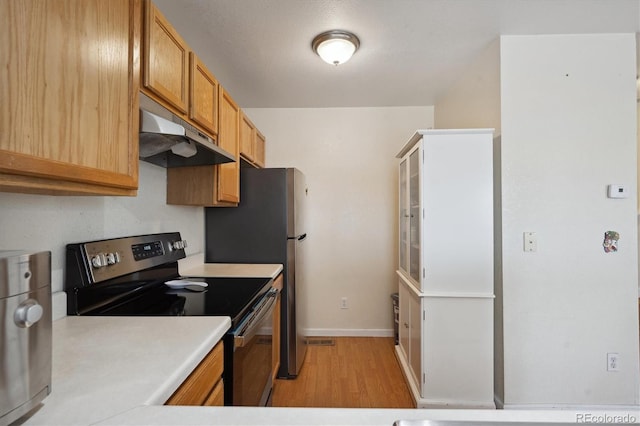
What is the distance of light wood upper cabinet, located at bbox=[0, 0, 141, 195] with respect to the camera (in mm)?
656

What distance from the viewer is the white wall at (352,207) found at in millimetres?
3156

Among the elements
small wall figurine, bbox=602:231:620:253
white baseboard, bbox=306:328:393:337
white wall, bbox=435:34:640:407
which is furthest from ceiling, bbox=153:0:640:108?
white baseboard, bbox=306:328:393:337

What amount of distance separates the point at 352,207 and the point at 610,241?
6.54ft

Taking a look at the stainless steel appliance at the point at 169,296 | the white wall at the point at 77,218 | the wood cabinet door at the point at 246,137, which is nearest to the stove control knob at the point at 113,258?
the stainless steel appliance at the point at 169,296

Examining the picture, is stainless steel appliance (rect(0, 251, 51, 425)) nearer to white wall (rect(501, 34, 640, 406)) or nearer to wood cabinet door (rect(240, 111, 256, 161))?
wood cabinet door (rect(240, 111, 256, 161))

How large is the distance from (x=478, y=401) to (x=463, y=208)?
48.0 inches

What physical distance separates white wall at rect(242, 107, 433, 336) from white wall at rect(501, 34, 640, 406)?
1.30m

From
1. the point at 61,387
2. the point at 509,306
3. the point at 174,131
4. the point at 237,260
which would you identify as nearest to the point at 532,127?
the point at 509,306

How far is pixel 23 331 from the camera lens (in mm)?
523

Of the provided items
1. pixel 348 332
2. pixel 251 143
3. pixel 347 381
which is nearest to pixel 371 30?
pixel 251 143

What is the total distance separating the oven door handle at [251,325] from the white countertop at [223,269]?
0.25 meters

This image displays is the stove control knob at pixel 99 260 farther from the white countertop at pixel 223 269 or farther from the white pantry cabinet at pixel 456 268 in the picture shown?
the white pantry cabinet at pixel 456 268

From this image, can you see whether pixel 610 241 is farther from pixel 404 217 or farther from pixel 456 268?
pixel 404 217

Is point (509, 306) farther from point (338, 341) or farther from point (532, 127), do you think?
point (338, 341)
